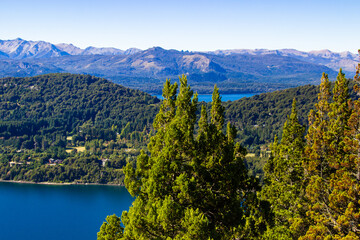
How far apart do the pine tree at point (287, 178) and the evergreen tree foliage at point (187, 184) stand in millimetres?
4351

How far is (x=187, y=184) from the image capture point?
960 cm

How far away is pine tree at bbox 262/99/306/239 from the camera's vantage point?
15844 mm

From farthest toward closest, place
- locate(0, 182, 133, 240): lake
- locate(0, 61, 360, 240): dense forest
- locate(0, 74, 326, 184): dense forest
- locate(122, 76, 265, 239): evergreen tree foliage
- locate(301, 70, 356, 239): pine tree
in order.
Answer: locate(0, 74, 326, 184): dense forest
locate(0, 182, 133, 240): lake
locate(301, 70, 356, 239): pine tree
locate(0, 61, 360, 240): dense forest
locate(122, 76, 265, 239): evergreen tree foliage

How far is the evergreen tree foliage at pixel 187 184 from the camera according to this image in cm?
945

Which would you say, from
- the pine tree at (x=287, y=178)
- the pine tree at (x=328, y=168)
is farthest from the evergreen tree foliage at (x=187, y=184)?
the pine tree at (x=287, y=178)

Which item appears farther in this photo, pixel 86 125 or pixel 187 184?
pixel 86 125

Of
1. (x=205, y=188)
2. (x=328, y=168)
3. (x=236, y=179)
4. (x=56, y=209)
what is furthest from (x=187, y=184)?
(x=56, y=209)

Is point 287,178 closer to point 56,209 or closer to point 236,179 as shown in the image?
point 236,179

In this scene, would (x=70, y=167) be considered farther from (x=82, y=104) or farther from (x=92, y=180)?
A: (x=82, y=104)

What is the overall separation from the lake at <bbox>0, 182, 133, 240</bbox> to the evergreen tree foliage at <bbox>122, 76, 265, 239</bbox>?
4114cm

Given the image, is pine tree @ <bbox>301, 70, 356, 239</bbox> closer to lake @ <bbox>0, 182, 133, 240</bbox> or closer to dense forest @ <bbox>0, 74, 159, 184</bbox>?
lake @ <bbox>0, 182, 133, 240</bbox>

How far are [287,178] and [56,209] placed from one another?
5277 centimetres

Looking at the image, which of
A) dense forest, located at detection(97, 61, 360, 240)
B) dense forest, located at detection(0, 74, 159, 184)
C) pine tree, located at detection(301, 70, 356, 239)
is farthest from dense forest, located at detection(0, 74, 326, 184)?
dense forest, located at detection(97, 61, 360, 240)

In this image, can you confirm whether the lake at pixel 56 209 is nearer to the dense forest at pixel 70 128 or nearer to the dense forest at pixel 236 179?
the dense forest at pixel 70 128
